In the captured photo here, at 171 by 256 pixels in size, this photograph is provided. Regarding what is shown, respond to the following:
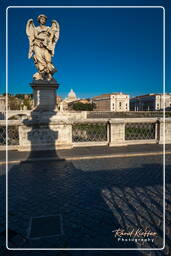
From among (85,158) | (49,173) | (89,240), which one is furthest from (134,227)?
(85,158)

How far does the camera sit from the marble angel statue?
984cm

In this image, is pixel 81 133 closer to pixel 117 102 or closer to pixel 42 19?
pixel 42 19

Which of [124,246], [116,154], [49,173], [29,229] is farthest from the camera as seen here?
[116,154]

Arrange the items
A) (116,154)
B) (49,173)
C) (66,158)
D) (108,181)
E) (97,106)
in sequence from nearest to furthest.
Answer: (108,181)
(49,173)
(66,158)
(116,154)
(97,106)

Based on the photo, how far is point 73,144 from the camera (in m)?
9.92

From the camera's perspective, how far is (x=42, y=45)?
33.2 feet

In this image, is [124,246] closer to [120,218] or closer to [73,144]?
[120,218]

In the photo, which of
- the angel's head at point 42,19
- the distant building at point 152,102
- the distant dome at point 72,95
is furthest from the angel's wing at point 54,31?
the distant dome at point 72,95

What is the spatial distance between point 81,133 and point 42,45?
19.2 feet

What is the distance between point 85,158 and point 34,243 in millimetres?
5062

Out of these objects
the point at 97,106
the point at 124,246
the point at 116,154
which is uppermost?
the point at 97,106

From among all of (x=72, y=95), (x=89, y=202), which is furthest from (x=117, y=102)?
(x=89, y=202)

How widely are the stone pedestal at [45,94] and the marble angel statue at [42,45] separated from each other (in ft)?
1.81

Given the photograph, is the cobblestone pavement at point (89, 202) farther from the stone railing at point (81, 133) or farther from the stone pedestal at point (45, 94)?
the stone pedestal at point (45, 94)
